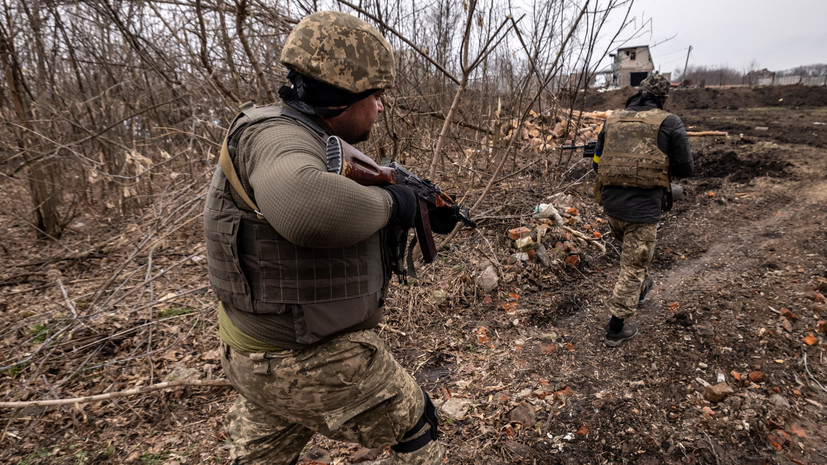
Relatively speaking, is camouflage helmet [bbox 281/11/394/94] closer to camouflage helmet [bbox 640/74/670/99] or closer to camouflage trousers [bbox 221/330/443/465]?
camouflage trousers [bbox 221/330/443/465]

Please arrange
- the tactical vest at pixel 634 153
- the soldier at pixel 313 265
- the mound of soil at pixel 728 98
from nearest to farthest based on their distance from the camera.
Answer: the soldier at pixel 313 265 < the tactical vest at pixel 634 153 < the mound of soil at pixel 728 98

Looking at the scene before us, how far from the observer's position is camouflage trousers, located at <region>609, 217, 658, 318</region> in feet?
9.75

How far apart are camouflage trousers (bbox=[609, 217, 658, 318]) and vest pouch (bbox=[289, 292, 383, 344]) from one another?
245cm

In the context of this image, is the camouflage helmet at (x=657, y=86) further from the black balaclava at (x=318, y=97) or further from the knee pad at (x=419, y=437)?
the knee pad at (x=419, y=437)

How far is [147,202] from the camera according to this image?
17.8ft

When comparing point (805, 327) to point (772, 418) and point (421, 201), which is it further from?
point (421, 201)

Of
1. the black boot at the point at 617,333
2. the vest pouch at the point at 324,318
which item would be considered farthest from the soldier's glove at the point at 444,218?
the black boot at the point at 617,333

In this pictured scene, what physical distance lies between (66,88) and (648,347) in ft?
25.4

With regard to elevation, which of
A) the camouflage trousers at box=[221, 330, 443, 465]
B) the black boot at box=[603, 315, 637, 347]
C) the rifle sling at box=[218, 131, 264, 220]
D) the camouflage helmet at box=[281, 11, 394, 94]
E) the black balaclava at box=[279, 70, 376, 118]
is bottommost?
the black boot at box=[603, 315, 637, 347]

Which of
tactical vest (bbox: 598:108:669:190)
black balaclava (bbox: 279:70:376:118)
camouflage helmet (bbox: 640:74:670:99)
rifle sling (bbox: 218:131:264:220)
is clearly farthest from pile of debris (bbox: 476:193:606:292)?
rifle sling (bbox: 218:131:264:220)

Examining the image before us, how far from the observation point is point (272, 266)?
3.69 ft

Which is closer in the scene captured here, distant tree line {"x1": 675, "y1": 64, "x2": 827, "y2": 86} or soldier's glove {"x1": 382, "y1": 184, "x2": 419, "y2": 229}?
soldier's glove {"x1": 382, "y1": 184, "x2": 419, "y2": 229}

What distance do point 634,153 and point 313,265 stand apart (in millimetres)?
2674

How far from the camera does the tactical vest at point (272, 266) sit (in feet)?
3.63
